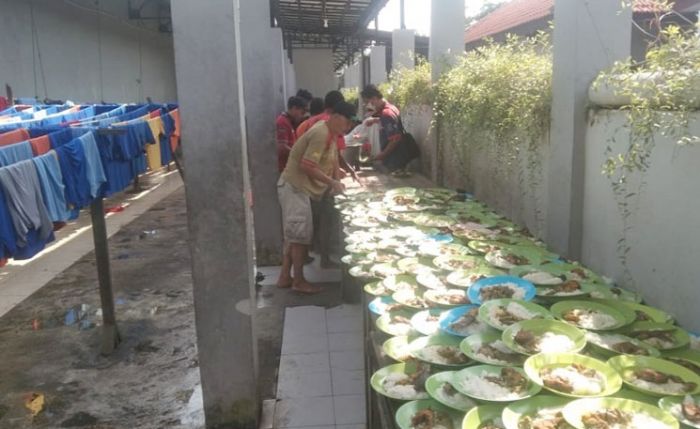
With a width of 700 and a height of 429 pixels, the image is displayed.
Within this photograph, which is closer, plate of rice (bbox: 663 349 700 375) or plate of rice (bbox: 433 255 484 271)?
plate of rice (bbox: 663 349 700 375)

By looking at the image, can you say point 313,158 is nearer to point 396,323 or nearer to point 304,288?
point 304,288

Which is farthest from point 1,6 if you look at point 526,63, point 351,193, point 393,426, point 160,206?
point 393,426

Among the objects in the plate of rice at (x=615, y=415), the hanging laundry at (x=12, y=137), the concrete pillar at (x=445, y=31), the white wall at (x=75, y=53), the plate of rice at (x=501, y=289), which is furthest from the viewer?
the white wall at (x=75, y=53)

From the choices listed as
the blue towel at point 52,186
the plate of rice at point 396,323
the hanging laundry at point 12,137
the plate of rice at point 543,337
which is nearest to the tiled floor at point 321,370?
the plate of rice at point 396,323

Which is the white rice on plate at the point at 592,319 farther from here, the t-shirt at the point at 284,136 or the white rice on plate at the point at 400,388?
the t-shirt at the point at 284,136

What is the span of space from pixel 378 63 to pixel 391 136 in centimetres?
906

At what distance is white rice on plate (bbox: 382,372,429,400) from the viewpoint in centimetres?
229

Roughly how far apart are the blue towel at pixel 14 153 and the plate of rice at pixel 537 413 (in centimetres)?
416

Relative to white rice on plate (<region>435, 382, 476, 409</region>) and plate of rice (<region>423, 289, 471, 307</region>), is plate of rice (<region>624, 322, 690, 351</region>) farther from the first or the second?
white rice on plate (<region>435, 382, 476, 409</region>)

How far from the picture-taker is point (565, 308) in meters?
2.90

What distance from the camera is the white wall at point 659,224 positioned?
8.93 ft

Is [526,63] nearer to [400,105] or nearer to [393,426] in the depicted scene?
[393,426]

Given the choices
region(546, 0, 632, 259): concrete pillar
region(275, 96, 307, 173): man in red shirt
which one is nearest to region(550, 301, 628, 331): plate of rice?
region(546, 0, 632, 259): concrete pillar

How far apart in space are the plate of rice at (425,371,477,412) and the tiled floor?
6.12ft
